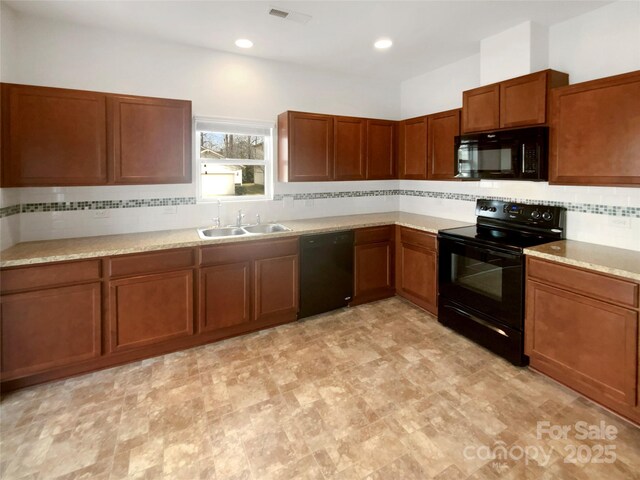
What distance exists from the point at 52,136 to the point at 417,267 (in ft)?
11.3

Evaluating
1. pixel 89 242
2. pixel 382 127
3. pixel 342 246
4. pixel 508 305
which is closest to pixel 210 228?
pixel 89 242

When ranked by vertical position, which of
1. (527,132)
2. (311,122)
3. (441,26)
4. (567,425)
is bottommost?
(567,425)

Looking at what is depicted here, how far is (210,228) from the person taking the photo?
11.4 feet

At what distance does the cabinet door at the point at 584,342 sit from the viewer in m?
2.05

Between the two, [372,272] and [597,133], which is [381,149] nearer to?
[372,272]

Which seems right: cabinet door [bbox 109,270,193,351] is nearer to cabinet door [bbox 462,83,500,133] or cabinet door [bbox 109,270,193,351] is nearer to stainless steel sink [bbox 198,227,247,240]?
stainless steel sink [bbox 198,227,247,240]

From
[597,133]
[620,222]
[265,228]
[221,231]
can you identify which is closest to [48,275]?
[221,231]

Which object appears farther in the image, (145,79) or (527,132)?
Result: (145,79)

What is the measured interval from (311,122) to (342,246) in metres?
1.37

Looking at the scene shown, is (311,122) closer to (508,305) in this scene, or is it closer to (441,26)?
(441,26)

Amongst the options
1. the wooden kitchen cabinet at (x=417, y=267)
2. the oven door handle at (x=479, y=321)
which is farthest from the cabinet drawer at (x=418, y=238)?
the oven door handle at (x=479, y=321)

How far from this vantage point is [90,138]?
2.69 m

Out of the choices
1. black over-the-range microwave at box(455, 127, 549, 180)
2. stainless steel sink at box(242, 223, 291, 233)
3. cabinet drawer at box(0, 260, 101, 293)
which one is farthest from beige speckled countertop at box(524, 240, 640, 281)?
cabinet drawer at box(0, 260, 101, 293)

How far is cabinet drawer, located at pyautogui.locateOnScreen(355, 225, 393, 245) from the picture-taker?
379cm
